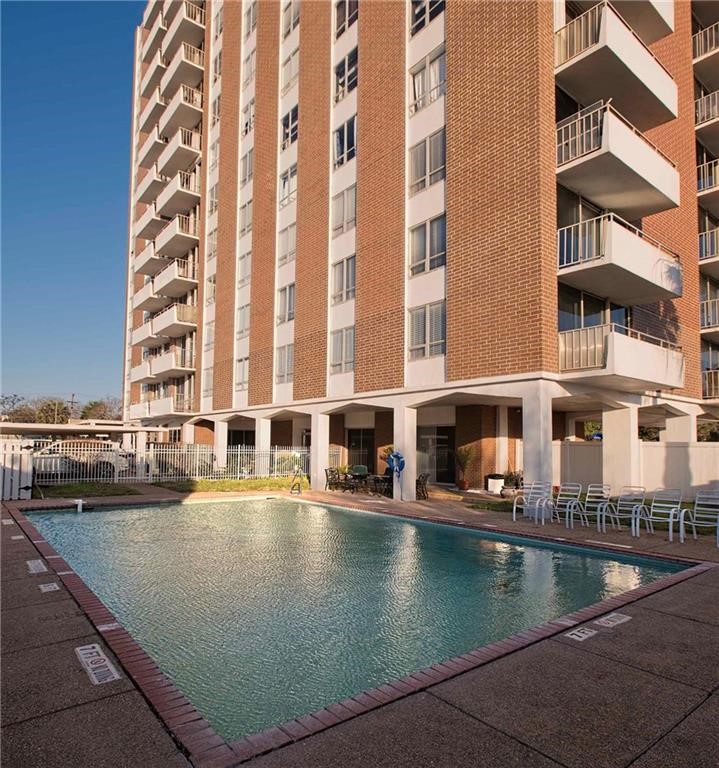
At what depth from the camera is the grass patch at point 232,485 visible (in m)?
21.3

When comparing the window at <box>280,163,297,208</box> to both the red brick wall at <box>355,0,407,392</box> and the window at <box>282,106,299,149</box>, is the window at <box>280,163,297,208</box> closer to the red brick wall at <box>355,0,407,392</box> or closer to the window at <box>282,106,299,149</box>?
the window at <box>282,106,299,149</box>

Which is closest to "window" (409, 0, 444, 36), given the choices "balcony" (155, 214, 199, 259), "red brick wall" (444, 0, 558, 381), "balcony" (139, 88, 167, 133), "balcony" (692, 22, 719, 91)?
"red brick wall" (444, 0, 558, 381)

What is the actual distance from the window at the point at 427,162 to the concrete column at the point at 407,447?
7.35m

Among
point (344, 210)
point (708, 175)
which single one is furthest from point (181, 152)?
point (708, 175)

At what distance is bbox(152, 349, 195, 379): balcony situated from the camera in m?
34.9

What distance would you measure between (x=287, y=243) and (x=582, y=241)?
14769 millimetres

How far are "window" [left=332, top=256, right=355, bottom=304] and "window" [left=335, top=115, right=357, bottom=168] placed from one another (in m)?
4.08

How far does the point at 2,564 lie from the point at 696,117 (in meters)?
27.2

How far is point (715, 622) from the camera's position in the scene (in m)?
6.00

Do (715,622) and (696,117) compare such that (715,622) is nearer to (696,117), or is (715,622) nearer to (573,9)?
(573,9)

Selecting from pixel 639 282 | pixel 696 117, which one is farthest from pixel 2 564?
pixel 696 117

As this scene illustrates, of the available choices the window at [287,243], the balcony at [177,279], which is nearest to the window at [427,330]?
the window at [287,243]

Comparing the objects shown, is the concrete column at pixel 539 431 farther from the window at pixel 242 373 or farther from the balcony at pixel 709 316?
the window at pixel 242 373

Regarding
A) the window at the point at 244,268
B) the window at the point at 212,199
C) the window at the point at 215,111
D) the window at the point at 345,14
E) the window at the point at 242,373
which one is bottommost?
the window at the point at 242,373
